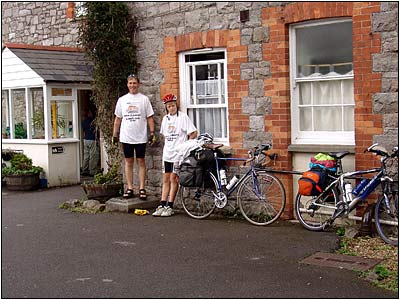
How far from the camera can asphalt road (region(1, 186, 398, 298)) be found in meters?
6.13

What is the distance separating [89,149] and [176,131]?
6401 mm

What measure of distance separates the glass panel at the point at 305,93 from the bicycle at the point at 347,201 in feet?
3.86

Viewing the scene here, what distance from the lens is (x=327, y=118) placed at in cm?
911

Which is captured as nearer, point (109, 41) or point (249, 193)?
point (249, 193)

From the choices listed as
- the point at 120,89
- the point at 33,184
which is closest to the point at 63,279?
the point at 120,89

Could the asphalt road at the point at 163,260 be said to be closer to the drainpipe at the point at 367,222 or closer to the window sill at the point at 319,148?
the drainpipe at the point at 367,222

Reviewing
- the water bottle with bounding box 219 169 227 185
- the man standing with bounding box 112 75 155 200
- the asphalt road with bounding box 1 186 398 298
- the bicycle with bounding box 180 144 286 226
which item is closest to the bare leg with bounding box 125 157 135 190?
the man standing with bounding box 112 75 155 200

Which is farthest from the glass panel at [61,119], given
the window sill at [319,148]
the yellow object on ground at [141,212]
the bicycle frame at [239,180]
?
the window sill at [319,148]

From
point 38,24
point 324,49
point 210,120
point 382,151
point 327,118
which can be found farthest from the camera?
point 38,24

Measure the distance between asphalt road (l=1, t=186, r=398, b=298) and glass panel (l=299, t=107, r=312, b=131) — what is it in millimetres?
1434

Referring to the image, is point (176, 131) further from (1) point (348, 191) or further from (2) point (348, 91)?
(1) point (348, 191)

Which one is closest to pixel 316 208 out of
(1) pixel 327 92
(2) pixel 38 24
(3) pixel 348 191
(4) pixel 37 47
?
(3) pixel 348 191

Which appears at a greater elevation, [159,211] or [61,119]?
[61,119]

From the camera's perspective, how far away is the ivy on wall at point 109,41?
36.4 feet
